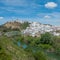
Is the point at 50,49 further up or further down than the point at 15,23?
further down

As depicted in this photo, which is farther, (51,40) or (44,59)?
(51,40)

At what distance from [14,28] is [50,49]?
179 ft

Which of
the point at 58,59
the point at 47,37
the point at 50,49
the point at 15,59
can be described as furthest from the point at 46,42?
the point at 15,59

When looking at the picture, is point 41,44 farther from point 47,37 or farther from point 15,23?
point 15,23

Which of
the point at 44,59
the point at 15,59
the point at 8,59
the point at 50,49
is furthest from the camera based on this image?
the point at 50,49

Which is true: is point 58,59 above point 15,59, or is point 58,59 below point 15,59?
below

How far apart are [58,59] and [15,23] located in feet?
219

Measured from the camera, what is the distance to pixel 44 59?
14.1 metres

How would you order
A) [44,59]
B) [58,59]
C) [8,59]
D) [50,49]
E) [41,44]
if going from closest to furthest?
[8,59] < [44,59] < [58,59] < [50,49] < [41,44]

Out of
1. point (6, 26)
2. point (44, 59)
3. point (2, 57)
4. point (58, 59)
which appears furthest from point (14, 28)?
point (2, 57)

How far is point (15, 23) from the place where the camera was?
8881 cm

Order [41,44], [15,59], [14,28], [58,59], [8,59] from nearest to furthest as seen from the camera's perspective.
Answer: [8,59] < [15,59] < [58,59] < [41,44] < [14,28]

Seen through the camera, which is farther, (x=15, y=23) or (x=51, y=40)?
(x=15, y=23)

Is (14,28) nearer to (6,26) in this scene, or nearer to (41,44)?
(6,26)
